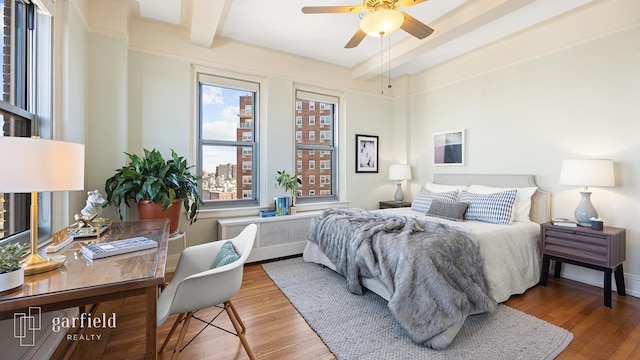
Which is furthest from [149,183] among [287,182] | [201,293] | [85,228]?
[287,182]

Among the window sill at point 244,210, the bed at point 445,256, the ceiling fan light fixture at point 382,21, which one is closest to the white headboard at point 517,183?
the bed at point 445,256

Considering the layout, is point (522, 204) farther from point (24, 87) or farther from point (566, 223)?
point (24, 87)

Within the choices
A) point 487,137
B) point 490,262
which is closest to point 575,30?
point 487,137

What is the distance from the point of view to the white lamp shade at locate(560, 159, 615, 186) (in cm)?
248

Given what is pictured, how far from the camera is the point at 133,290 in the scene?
3.59 ft

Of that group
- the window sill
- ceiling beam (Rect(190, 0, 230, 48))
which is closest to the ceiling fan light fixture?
ceiling beam (Rect(190, 0, 230, 48))

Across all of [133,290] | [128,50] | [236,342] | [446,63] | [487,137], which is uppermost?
[446,63]

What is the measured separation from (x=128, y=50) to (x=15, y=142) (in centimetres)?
261

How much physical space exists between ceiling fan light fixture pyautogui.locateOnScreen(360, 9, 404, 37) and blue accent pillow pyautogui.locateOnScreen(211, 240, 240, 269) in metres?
1.92

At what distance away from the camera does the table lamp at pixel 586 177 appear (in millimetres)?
2486

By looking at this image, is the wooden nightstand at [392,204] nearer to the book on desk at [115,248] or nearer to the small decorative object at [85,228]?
the book on desk at [115,248]

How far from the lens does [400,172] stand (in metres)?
4.53

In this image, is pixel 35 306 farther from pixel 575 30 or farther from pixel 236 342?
pixel 575 30

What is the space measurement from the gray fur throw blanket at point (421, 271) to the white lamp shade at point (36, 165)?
78.5 inches
